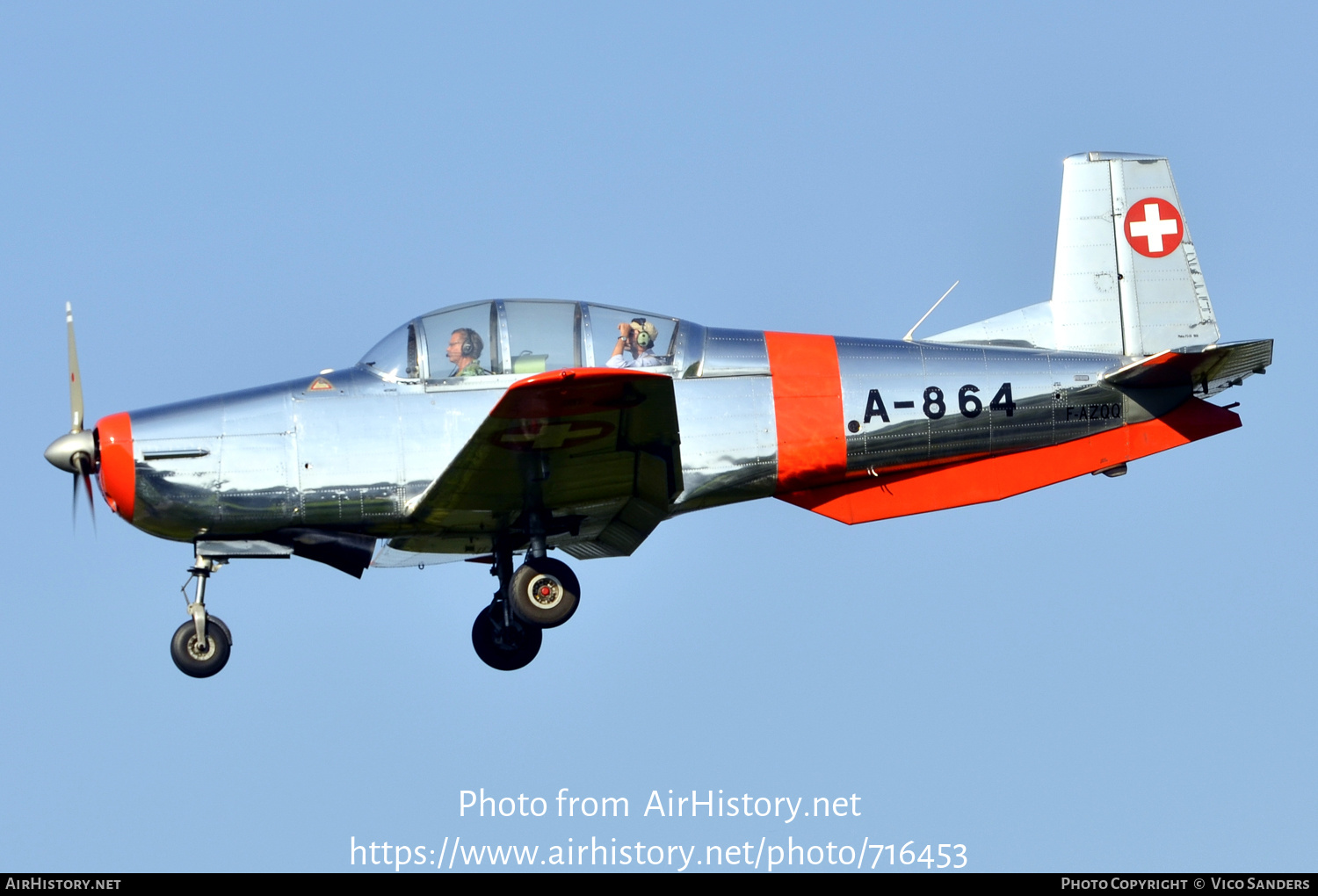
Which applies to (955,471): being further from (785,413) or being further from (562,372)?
(562,372)

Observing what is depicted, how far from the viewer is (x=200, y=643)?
12.8 meters

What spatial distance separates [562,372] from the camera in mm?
11398

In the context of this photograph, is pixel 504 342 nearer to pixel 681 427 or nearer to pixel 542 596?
pixel 681 427

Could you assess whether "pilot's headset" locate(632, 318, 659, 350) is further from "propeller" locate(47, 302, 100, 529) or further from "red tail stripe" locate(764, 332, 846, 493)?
"propeller" locate(47, 302, 100, 529)

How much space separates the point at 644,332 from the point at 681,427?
772 millimetres

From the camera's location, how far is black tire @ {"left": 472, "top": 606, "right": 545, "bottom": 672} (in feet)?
46.3

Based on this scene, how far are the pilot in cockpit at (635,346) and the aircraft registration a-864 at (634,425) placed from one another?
20 millimetres

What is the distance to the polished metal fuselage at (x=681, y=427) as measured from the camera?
12734mm

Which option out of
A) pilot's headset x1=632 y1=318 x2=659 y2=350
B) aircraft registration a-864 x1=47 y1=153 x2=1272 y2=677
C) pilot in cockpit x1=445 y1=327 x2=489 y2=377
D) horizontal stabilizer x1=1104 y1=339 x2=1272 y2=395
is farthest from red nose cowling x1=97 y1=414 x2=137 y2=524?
horizontal stabilizer x1=1104 y1=339 x2=1272 y2=395

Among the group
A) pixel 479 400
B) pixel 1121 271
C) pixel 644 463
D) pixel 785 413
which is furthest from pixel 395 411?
pixel 1121 271

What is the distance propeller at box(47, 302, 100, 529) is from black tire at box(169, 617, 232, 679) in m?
1.06

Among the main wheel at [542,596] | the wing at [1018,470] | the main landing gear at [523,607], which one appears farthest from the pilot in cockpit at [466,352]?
the wing at [1018,470]

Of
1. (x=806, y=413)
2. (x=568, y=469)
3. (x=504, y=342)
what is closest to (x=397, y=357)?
(x=504, y=342)
